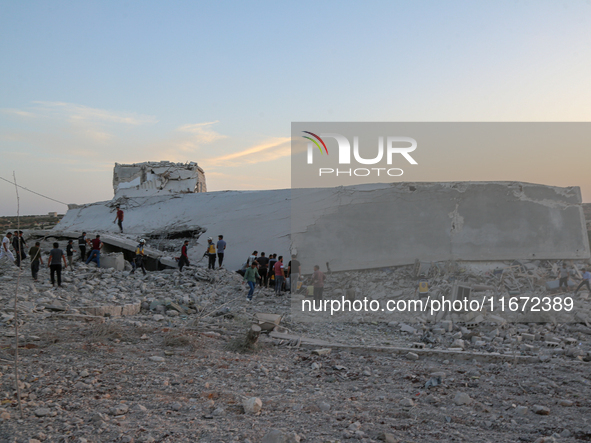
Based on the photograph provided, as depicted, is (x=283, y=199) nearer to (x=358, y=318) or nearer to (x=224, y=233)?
(x=224, y=233)

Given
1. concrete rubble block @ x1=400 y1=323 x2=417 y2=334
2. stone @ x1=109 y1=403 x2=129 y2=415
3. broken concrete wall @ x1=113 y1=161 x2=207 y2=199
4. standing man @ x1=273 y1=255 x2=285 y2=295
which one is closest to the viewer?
stone @ x1=109 y1=403 x2=129 y2=415

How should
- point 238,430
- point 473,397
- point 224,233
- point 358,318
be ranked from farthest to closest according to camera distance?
point 224,233, point 358,318, point 473,397, point 238,430

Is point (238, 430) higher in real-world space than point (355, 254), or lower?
lower

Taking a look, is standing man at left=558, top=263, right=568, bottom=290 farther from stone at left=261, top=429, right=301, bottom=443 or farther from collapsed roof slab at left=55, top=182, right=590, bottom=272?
stone at left=261, top=429, right=301, bottom=443

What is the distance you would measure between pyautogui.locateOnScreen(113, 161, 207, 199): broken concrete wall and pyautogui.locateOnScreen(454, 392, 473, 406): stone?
1657 centimetres

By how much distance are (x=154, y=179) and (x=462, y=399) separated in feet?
57.0

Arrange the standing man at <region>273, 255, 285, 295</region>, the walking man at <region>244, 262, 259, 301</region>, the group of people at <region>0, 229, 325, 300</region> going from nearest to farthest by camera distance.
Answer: the group of people at <region>0, 229, 325, 300</region> → the walking man at <region>244, 262, 259, 301</region> → the standing man at <region>273, 255, 285, 295</region>

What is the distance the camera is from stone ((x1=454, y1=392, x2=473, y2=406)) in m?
4.32

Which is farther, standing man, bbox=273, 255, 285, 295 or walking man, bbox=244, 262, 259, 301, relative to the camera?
standing man, bbox=273, 255, 285, 295

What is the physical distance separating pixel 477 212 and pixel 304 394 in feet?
31.7

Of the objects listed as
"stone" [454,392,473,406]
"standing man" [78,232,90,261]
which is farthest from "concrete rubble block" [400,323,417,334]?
"standing man" [78,232,90,261]

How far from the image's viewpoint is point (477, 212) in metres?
12.5

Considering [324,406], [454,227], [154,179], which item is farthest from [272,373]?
[154,179]

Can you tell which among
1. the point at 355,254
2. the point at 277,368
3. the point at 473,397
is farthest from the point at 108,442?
the point at 355,254
